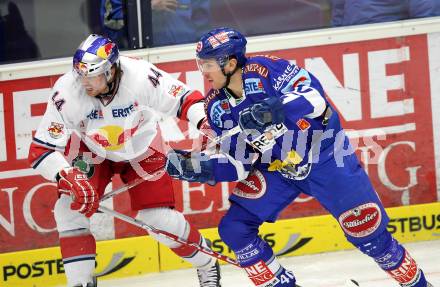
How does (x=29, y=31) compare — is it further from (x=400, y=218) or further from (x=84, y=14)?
(x=400, y=218)

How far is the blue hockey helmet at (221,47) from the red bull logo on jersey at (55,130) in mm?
848

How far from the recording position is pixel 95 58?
529cm

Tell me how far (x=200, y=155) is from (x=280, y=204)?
0.41 metres

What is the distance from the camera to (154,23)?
644 centimetres

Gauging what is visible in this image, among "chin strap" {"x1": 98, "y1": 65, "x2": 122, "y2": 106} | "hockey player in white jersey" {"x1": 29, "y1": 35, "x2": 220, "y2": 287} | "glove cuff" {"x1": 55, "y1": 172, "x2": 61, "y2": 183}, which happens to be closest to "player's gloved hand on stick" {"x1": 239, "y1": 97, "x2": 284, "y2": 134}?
"hockey player in white jersey" {"x1": 29, "y1": 35, "x2": 220, "y2": 287}

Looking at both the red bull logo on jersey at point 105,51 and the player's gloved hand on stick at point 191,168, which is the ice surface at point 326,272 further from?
the red bull logo on jersey at point 105,51

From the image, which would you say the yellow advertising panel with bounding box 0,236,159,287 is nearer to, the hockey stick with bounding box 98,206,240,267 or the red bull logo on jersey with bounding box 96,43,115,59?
the hockey stick with bounding box 98,206,240,267

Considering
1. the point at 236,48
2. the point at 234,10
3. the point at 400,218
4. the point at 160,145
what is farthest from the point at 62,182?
the point at 400,218

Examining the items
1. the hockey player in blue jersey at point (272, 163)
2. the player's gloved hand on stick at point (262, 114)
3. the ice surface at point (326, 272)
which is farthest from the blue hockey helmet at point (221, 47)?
the ice surface at point (326, 272)

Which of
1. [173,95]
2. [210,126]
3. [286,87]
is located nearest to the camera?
[286,87]

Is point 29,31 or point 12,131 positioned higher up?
point 29,31

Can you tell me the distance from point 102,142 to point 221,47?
96cm

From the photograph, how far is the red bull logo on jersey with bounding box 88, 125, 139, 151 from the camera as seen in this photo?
557 centimetres

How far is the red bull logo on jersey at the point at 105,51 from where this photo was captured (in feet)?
17.4
